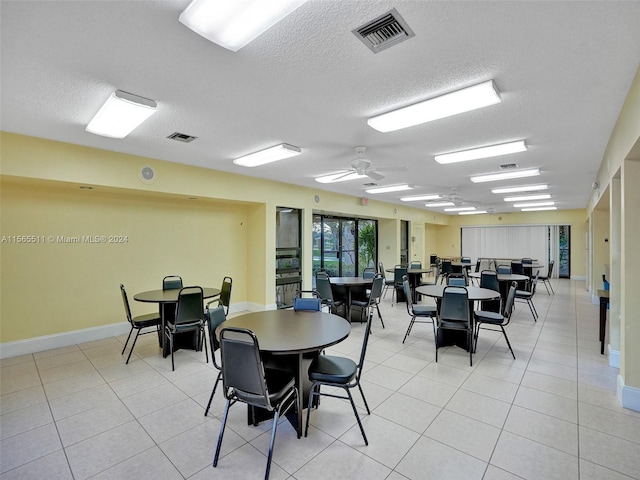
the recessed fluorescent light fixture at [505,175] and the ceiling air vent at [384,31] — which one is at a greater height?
the ceiling air vent at [384,31]

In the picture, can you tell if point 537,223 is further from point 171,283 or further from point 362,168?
point 171,283

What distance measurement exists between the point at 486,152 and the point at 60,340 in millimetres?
6277

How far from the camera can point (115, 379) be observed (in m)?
3.27

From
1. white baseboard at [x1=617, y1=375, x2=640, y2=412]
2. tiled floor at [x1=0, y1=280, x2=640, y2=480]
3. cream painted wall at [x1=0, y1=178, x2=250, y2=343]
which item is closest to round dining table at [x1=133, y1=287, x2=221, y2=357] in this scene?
tiled floor at [x1=0, y1=280, x2=640, y2=480]

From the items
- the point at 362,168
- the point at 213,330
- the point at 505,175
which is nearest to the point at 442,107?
the point at 362,168

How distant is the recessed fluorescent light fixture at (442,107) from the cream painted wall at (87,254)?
4026 mm

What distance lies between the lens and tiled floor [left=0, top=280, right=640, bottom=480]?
2.00 metres

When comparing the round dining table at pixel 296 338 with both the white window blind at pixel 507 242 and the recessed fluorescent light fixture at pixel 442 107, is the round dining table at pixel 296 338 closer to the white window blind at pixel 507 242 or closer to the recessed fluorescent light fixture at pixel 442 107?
the recessed fluorescent light fixture at pixel 442 107

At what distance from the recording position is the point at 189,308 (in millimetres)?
3721

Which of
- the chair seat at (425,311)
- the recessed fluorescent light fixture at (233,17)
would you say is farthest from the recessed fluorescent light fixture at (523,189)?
the recessed fluorescent light fixture at (233,17)

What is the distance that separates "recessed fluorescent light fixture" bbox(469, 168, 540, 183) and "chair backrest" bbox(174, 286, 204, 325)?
16.7 ft

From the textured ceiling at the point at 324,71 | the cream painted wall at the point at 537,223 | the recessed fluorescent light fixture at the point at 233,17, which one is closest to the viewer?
the recessed fluorescent light fixture at the point at 233,17

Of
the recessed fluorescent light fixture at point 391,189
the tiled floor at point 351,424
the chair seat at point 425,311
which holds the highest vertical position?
the recessed fluorescent light fixture at point 391,189

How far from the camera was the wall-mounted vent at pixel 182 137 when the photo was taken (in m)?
3.54
